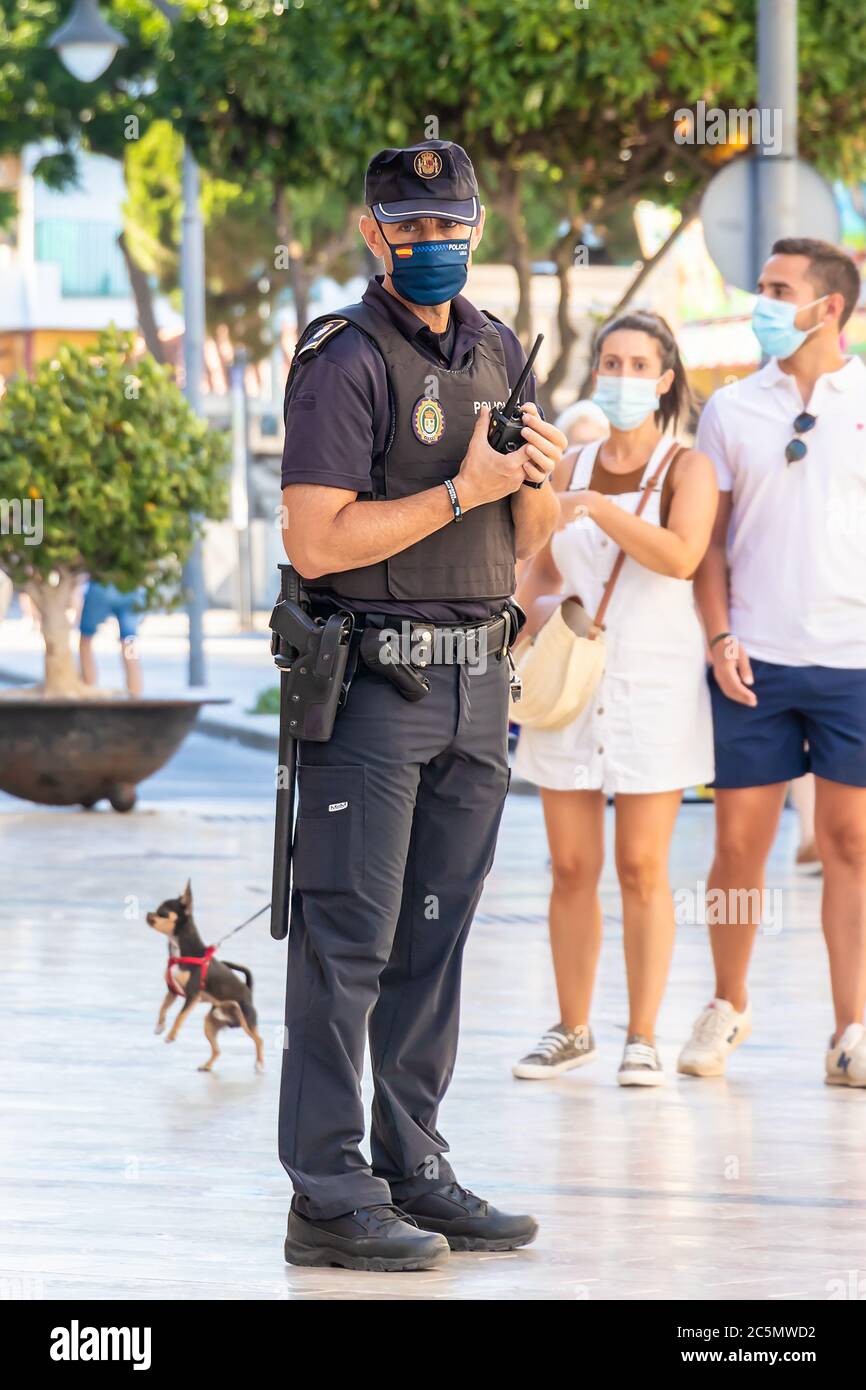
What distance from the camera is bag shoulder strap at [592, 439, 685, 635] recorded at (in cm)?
656

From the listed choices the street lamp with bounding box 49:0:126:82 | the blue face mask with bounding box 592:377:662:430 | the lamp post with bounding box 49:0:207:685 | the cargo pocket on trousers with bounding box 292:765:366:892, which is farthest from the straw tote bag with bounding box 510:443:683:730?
the lamp post with bounding box 49:0:207:685

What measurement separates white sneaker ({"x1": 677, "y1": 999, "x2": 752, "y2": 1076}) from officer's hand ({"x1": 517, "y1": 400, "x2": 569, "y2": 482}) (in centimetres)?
244

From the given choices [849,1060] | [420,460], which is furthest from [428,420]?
[849,1060]

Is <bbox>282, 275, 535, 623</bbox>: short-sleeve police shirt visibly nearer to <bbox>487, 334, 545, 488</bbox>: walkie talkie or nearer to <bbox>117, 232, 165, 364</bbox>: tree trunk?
<bbox>487, 334, 545, 488</bbox>: walkie talkie

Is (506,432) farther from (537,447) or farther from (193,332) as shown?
(193,332)

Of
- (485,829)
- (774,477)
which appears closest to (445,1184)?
(485,829)

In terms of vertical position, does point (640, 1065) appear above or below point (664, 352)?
below

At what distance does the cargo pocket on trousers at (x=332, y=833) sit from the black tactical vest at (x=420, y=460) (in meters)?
0.36

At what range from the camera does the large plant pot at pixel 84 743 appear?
12438 millimetres

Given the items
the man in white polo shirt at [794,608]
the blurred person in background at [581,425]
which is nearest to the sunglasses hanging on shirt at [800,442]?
the man in white polo shirt at [794,608]

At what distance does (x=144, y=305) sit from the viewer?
95.0ft

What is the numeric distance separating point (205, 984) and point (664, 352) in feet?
6.87

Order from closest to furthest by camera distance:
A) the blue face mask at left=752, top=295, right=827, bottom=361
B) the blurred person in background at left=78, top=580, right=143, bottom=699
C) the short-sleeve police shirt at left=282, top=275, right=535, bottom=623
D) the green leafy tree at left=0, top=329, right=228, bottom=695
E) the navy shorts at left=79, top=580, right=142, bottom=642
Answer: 1. the short-sleeve police shirt at left=282, top=275, right=535, bottom=623
2. the blue face mask at left=752, top=295, right=827, bottom=361
3. the green leafy tree at left=0, top=329, right=228, bottom=695
4. the blurred person in background at left=78, top=580, right=143, bottom=699
5. the navy shorts at left=79, top=580, right=142, bottom=642
